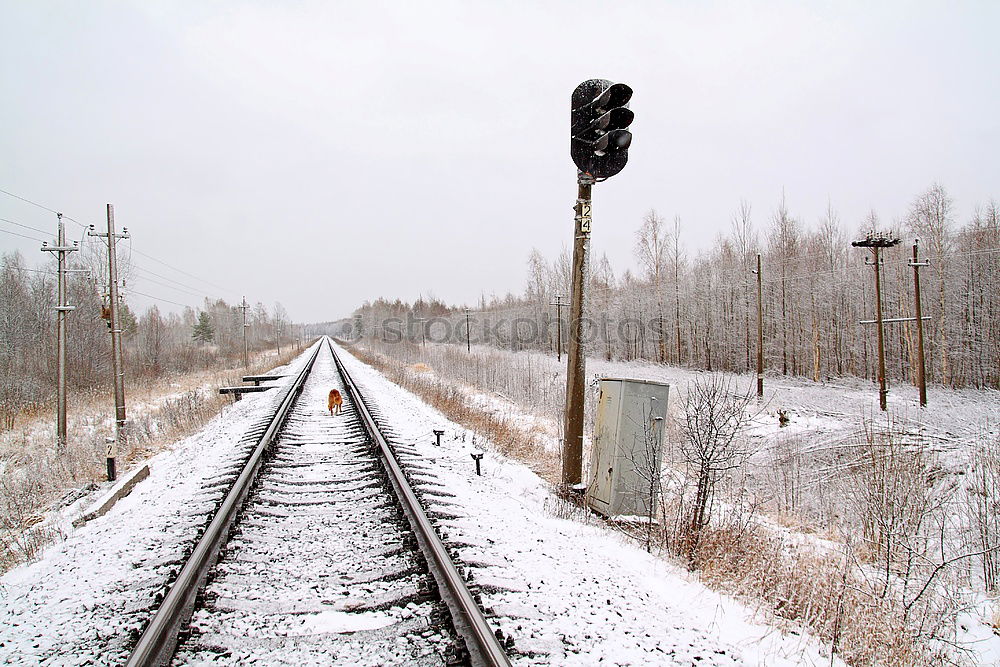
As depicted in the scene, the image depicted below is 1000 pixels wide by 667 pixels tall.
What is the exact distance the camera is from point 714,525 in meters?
5.36

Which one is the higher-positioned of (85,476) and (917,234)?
(917,234)

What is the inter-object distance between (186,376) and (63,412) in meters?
20.7

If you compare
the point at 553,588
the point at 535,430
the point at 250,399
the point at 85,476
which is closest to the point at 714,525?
the point at 553,588

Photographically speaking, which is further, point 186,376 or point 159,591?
point 186,376

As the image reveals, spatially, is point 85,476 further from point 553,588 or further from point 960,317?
point 960,317

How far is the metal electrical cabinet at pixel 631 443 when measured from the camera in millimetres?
5250

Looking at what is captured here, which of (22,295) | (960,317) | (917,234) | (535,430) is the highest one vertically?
(917,234)

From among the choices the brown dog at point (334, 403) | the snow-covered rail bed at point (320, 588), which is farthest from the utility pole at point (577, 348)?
the brown dog at point (334, 403)

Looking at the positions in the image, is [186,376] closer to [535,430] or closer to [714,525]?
[535,430]

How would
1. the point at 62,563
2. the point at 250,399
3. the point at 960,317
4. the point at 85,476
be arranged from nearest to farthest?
the point at 62,563
the point at 85,476
the point at 250,399
the point at 960,317

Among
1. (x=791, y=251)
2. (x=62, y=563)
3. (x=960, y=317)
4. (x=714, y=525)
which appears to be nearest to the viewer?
(x=62, y=563)

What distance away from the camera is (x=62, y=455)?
1020cm

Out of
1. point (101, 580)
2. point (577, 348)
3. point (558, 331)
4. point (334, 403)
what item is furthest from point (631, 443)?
point (558, 331)

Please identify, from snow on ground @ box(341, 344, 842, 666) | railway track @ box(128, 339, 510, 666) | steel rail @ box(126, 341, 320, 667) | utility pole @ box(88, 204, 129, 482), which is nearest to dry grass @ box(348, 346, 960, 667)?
snow on ground @ box(341, 344, 842, 666)
